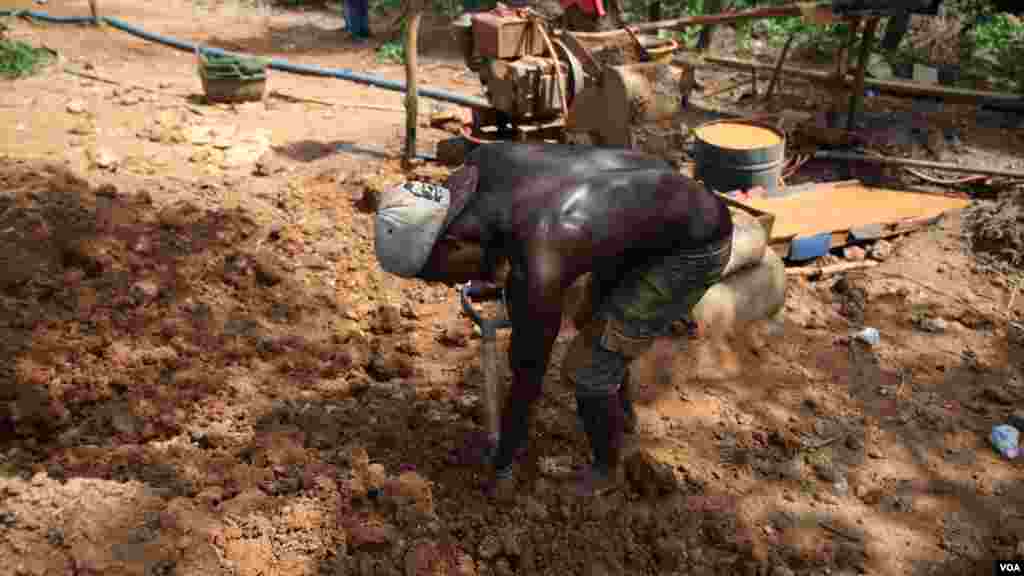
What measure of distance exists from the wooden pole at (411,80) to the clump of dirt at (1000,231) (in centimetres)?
415

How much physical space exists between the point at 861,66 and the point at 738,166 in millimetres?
2197

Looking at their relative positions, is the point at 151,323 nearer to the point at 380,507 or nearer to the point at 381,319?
the point at 381,319

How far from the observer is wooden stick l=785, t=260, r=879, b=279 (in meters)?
5.09

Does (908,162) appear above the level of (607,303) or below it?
below

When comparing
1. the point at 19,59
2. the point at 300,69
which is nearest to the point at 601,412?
the point at 300,69

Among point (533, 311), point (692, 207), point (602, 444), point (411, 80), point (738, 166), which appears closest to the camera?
point (533, 311)

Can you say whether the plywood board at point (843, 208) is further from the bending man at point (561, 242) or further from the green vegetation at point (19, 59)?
the green vegetation at point (19, 59)

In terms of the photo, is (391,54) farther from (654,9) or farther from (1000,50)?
(1000,50)

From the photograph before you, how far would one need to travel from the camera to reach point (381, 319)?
4.32 metres

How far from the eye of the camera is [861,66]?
6.80 meters

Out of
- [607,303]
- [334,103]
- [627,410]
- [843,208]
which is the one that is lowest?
[627,410]

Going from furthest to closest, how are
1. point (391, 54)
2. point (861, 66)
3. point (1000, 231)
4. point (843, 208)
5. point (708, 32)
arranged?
1. point (391, 54)
2. point (708, 32)
3. point (861, 66)
4. point (843, 208)
5. point (1000, 231)

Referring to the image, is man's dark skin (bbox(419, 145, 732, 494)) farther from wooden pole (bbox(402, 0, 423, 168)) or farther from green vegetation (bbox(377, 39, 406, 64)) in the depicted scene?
green vegetation (bbox(377, 39, 406, 64))

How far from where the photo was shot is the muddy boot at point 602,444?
294 cm
